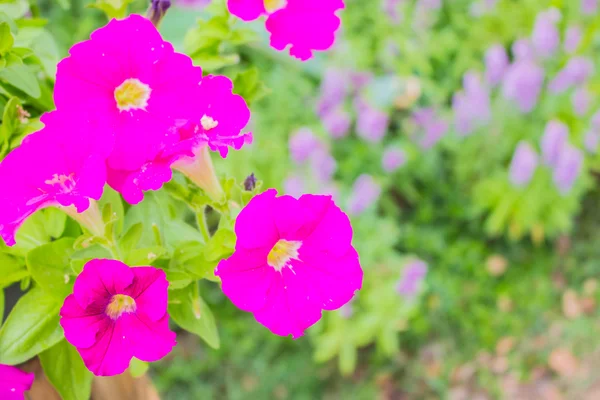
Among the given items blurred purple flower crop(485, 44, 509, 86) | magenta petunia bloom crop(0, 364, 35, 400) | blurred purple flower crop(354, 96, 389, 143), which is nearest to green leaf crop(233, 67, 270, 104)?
magenta petunia bloom crop(0, 364, 35, 400)

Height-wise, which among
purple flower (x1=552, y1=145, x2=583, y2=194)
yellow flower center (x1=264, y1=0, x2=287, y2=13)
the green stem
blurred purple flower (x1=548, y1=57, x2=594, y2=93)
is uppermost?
blurred purple flower (x1=548, y1=57, x2=594, y2=93)

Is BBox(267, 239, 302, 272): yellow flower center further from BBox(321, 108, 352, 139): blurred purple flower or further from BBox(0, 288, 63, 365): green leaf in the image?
BBox(321, 108, 352, 139): blurred purple flower

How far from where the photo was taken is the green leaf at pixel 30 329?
0.51 meters

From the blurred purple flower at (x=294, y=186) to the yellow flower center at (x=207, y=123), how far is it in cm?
115

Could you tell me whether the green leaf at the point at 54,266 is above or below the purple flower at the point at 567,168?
below

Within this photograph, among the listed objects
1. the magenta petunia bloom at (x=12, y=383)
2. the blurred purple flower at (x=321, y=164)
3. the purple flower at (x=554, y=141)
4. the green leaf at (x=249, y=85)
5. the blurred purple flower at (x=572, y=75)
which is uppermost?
the blurred purple flower at (x=572, y=75)

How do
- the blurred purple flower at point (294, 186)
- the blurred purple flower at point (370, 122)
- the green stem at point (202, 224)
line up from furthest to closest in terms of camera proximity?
the blurred purple flower at point (370, 122), the blurred purple flower at point (294, 186), the green stem at point (202, 224)

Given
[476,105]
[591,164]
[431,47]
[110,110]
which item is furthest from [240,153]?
→ [110,110]

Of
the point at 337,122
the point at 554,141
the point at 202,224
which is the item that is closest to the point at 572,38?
the point at 554,141

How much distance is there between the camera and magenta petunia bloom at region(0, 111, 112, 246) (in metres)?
0.43

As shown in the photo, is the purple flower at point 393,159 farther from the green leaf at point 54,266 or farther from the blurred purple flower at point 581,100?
the green leaf at point 54,266

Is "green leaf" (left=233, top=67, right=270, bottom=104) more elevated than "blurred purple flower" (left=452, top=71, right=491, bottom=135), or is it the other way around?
"blurred purple flower" (left=452, top=71, right=491, bottom=135)

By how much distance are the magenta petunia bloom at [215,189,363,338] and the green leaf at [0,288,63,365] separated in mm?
168

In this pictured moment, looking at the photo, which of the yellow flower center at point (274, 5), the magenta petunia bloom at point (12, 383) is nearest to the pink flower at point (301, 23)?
the yellow flower center at point (274, 5)
